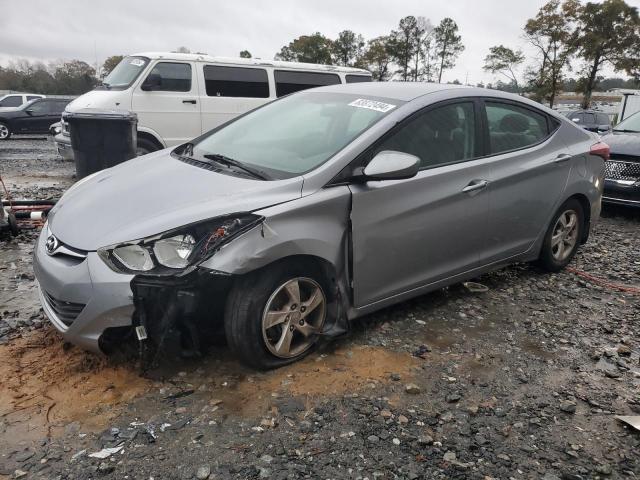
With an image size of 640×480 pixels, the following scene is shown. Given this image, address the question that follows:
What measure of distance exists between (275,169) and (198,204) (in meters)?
0.58

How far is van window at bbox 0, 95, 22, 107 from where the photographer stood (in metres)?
19.3

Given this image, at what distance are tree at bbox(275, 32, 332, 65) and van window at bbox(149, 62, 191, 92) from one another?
3750 centimetres

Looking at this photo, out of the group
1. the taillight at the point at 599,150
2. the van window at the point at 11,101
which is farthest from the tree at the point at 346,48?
the taillight at the point at 599,150

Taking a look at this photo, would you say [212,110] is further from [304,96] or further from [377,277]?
[377,277]

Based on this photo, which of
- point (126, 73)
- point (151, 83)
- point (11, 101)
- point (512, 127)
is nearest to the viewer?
point (512, 127)

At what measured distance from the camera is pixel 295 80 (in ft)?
32.0

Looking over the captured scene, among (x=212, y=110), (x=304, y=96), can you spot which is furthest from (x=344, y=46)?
(x=304, y=96)

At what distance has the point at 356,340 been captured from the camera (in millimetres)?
3400

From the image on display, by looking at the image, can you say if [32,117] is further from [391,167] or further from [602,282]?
[602,282]

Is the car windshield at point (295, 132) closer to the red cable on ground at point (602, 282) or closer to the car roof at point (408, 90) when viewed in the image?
the car roof at point (408, 90)

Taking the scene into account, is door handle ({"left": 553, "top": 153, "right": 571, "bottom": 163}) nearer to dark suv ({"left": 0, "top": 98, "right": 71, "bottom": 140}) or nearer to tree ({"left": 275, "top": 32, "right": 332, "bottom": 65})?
dark suv ({"left": 0, "top": 98, "right": 71, "bottom": 140})

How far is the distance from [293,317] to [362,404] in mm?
609

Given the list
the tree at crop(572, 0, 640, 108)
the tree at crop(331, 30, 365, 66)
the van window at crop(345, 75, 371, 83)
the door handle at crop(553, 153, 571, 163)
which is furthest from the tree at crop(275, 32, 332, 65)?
the door handle at crop(553, 153, 571, 163)

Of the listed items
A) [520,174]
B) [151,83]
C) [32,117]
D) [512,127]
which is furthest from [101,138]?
[32,117]
